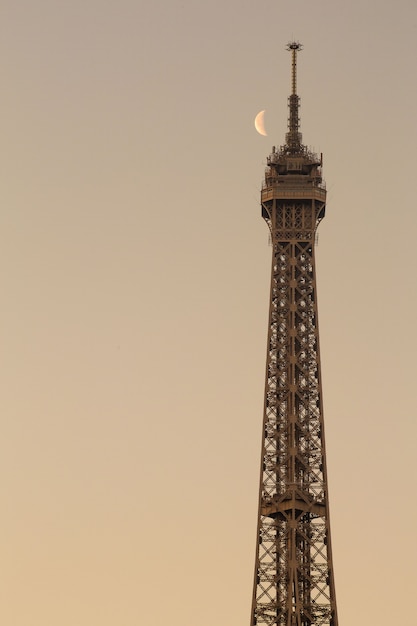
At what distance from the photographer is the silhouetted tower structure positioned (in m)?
185

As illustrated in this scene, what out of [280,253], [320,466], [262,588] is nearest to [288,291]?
[280,253]

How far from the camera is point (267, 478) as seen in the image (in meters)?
188

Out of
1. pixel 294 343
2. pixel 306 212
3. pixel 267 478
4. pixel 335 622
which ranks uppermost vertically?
pixel 306 212

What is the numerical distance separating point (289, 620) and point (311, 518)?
36.5 ft

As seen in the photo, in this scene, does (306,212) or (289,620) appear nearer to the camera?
(289,620)

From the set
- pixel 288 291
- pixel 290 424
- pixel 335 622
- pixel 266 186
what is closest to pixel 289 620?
pixel 335 622

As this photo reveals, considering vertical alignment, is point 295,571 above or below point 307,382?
below

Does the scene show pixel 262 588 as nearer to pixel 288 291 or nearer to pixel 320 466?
pixel 320 466

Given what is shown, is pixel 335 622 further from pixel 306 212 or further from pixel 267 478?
pixel 306 212

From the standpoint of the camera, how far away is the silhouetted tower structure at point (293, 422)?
184875mm

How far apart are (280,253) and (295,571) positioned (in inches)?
1308

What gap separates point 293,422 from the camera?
7436 inches

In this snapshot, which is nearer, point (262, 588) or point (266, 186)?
point (262, 588)

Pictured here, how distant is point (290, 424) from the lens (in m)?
189
